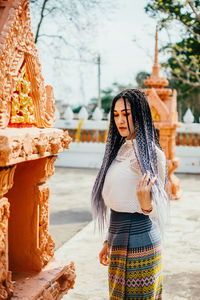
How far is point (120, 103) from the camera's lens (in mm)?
1962

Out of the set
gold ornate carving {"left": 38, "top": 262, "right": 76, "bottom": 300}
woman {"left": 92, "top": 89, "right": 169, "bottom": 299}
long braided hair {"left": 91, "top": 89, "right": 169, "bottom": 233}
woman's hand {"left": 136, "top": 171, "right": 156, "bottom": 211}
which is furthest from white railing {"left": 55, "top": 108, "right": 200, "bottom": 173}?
woman's hand {"left": 136, "top": 171, "right": 156, "bottom": 211}

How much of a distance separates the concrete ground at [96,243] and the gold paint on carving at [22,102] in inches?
60.4

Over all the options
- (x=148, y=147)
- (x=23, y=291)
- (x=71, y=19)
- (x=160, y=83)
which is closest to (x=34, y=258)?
(x=23, y=291)

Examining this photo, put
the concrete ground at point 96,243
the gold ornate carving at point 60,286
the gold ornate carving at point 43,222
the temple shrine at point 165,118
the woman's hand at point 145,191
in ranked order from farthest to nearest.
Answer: the temple shrine at point 165,118 → the concrete ground at point 96,243 → the gold ornate carving at point 43,222 → the gold ornate carving at point 60,286 → the woman's hand at point 145,191

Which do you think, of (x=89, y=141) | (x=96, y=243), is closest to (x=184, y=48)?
(x=89, y=141)

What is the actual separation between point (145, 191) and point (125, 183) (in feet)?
0.54

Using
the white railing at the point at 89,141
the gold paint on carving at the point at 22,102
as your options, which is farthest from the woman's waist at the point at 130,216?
the white railing at the point at 89,141

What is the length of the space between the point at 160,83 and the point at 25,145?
5.09 m

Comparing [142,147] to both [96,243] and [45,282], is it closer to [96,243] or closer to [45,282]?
[45,282]

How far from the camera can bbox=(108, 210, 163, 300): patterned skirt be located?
6.14ft

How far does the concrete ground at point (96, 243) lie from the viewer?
2986 mm

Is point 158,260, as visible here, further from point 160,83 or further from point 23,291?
point 160,83

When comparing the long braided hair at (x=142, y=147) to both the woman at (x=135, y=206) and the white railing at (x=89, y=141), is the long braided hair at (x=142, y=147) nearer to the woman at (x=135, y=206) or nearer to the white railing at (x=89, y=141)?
the woman at (x=135, y=206)

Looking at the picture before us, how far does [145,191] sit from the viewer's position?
5.76 ft
